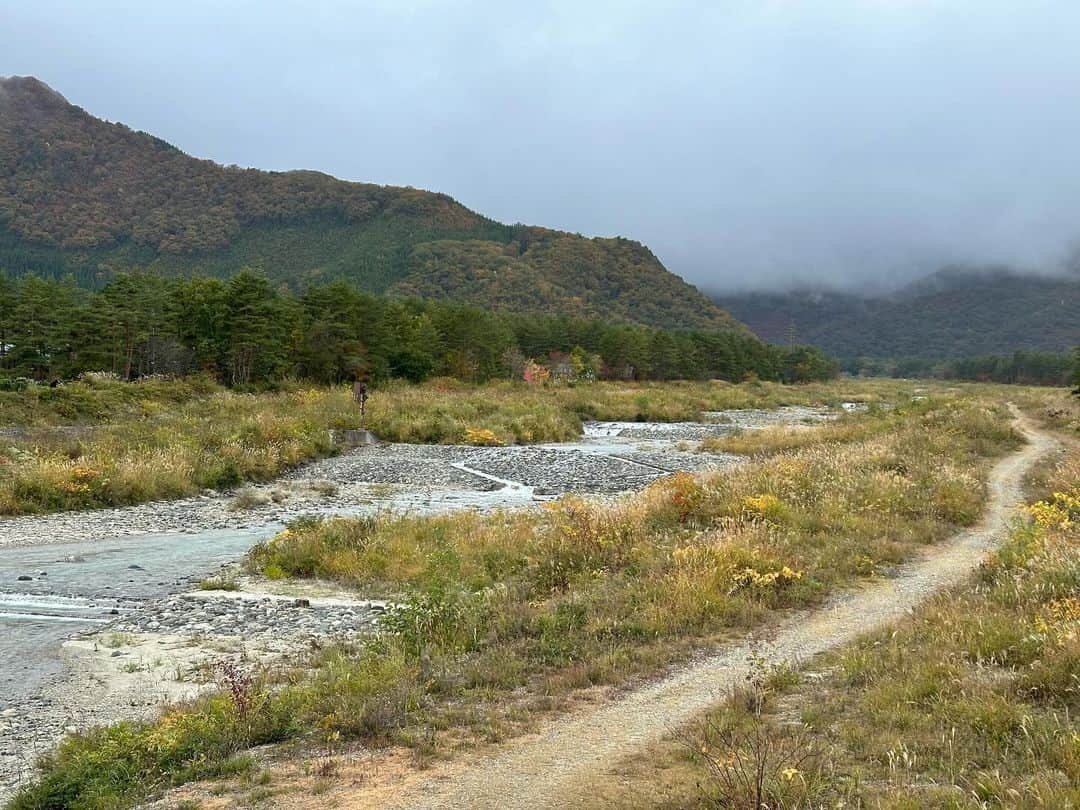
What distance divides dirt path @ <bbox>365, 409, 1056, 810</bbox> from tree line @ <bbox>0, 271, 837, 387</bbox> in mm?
45389

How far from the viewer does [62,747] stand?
6.78 metres

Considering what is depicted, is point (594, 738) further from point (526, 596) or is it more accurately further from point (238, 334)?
point (238, 334)

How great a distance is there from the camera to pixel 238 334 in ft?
167

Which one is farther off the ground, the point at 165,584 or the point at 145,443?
the point at 145,443

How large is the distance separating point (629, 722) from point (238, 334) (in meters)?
49.9

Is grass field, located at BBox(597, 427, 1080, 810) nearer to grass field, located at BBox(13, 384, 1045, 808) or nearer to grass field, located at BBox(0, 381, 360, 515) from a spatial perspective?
grass field, located at BBox(13, 384, 1045, 808)

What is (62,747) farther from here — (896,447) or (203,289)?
(203,289)

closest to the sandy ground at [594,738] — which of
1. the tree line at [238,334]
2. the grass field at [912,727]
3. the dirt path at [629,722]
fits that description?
the dirt path at [629,722]

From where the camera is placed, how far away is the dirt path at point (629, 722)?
5363 millimetres

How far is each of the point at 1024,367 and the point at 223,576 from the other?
515 feet

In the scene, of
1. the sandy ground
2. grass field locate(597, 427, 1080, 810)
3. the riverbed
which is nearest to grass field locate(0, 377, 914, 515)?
the riverbed

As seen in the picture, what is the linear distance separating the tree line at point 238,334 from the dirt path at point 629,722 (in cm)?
4539

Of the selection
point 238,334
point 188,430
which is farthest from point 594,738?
point 238,334

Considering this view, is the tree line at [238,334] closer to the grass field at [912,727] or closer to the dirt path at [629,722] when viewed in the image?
the dirt path at [629,722]
